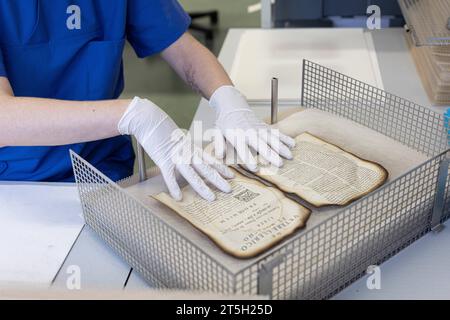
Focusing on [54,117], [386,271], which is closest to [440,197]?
[386,271]

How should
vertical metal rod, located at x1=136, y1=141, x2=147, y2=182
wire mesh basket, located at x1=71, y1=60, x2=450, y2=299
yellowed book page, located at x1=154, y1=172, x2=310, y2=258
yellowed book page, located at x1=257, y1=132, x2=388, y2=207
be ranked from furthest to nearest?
vertical metal rod, located at x1=136, y1=141, x2=147, y2=182 < yellowed book page, located at x1=257, y1=132, x2=388, y2=207 < yellowed book page, located at x1=154, y1=172, x2=310, y2=258 < wire mesh basket, located at x1=71, y1=60, x2=450, y2=299

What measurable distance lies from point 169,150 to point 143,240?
0.78 ft

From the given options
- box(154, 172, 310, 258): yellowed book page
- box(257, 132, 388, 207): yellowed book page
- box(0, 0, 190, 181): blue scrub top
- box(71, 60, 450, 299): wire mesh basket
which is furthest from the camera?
box(0, 0, 190, 181): blue scrub top

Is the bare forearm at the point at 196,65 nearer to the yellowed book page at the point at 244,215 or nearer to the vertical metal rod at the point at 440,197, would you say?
the yellowed book page at the point at 244,215

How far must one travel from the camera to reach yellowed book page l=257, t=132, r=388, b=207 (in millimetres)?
1004

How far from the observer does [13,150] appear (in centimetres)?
139

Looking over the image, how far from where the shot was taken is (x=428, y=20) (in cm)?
148

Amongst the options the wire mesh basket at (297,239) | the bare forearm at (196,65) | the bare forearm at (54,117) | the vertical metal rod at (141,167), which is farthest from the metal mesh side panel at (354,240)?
the bare forearm at (196,65)

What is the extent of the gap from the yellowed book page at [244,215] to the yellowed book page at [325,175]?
0.04 metres

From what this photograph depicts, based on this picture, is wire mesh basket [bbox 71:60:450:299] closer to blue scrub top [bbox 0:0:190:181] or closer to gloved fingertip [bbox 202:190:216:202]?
gloved fingertip [bbox 202:190:216:202]

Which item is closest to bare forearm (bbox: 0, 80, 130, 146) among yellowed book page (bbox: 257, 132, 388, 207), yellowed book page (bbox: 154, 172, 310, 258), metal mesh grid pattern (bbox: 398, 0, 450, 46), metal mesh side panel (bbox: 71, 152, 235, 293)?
metal mesh side panel (bbox: 71, 152, 235, 293)

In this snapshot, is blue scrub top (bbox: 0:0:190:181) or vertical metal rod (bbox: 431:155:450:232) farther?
blue scrub top (bbox: 0:0:190:181)

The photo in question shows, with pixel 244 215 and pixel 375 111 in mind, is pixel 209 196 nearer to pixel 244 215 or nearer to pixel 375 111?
pixel 244 215

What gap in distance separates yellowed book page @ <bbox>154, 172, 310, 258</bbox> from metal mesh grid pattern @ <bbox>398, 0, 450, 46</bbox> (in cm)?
60
